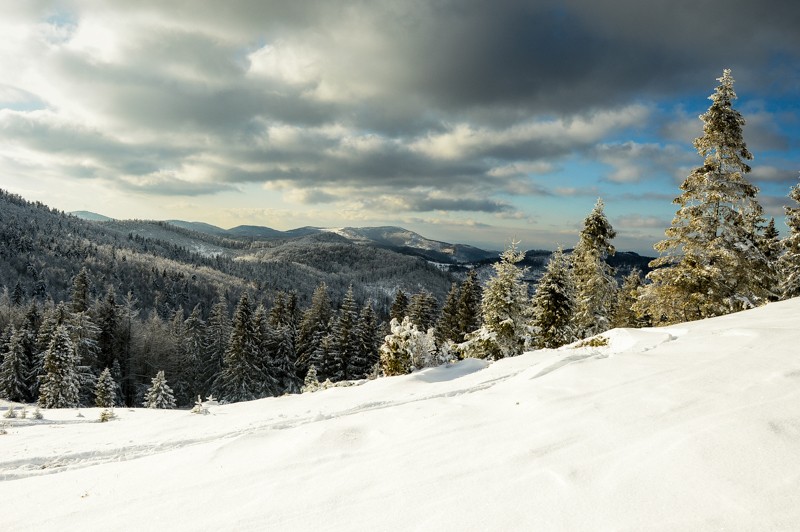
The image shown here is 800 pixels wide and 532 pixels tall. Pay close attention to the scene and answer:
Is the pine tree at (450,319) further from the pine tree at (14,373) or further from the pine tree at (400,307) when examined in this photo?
the pine tree at (14,373)

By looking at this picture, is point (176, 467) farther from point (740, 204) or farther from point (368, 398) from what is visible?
point (740, 204)

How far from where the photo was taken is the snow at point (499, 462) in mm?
4305

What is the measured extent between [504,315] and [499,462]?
2117cm

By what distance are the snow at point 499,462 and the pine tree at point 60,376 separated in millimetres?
33888

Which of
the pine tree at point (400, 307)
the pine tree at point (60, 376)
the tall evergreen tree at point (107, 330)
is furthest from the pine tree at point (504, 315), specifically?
the tall evergreen tree at point (107, 330)

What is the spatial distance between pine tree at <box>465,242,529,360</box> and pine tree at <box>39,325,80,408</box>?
120 feet

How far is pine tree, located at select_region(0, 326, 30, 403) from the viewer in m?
42.5

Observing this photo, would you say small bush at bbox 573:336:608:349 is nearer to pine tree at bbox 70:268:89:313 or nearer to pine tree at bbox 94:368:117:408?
pine tree at bbox 94:368:117:408

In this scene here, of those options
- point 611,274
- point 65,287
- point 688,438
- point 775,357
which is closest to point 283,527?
point 688,438

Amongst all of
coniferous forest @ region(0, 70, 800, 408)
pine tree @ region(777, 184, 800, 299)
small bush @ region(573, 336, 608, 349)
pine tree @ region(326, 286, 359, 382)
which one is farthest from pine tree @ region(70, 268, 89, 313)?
pine tree @ region(777, 184, 800, 299)

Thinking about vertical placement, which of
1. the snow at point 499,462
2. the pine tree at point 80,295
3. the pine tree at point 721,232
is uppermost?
the pine tree at point 721,232

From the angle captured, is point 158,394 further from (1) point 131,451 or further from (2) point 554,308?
(2) point 554,308

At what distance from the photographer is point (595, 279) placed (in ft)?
86.1

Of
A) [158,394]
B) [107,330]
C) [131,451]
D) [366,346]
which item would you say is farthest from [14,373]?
[131,451]
